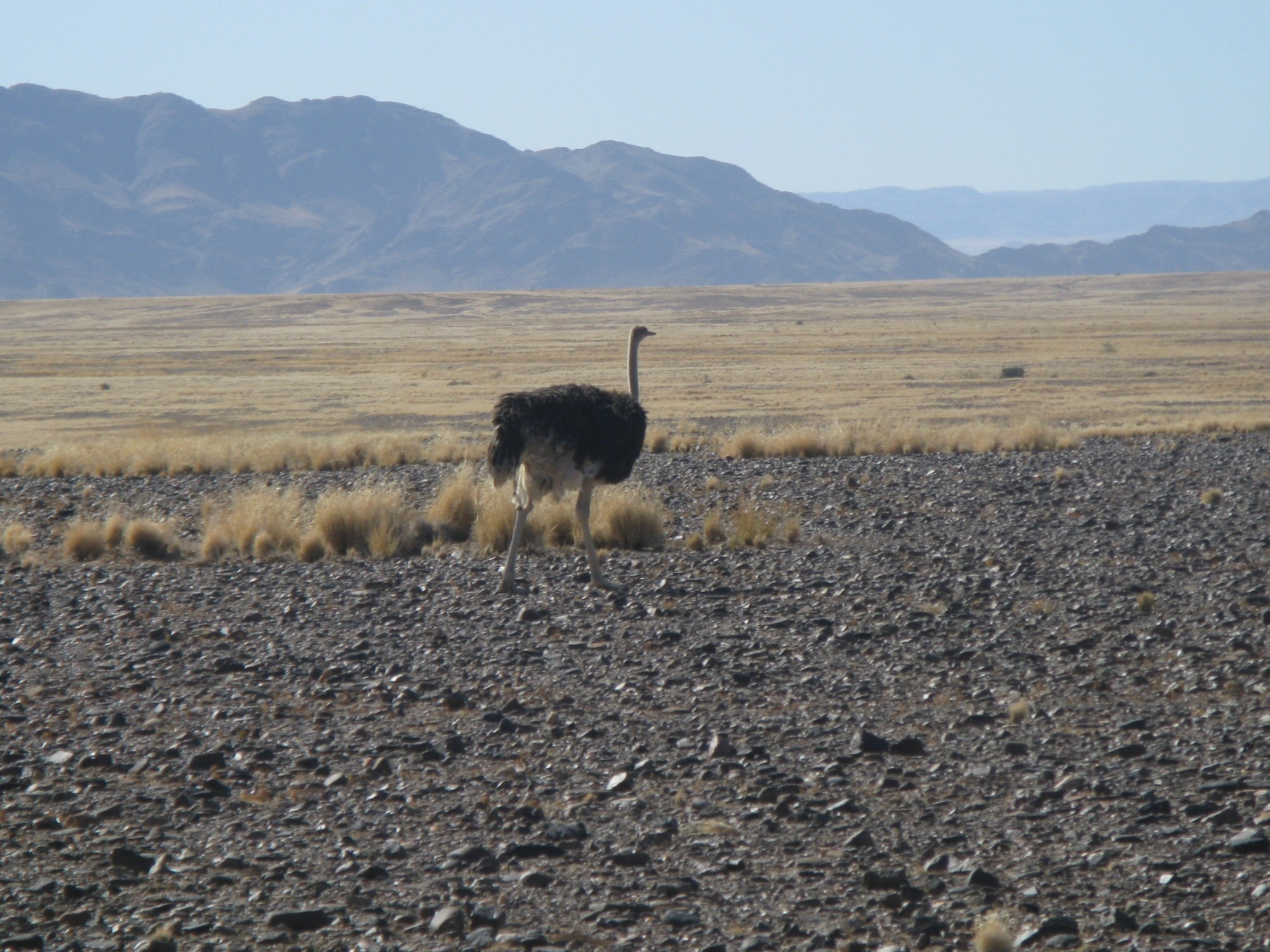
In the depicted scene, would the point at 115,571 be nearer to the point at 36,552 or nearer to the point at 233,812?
the point at 36,552

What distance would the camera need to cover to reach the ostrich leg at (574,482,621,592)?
1121 cm

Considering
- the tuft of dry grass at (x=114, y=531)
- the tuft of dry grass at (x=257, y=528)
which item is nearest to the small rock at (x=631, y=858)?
the tuft of dry grass at (x=257, y=528)

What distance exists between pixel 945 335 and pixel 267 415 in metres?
41.6

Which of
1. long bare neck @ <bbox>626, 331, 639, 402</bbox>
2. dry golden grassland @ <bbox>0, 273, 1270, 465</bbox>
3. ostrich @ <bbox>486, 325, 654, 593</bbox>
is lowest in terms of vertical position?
dry golden grassland @ <bbox>0, 273, 1270, 465</bbox>

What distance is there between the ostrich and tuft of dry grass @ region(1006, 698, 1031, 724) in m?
4.40

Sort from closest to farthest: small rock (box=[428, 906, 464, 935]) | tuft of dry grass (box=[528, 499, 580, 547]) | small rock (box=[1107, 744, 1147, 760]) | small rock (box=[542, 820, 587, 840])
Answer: small rock (box=[428, 906, 464, 935]) → small rock (box=[542, 820, 587, 840]) → small rock (box=[1107, 744, 1147, 760]) → tuft of dry grass (box=[528, 499, 580, 547])

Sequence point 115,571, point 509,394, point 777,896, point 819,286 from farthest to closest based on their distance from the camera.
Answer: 1. point 819,286
2. point 115,571
3. point 509,394
4. point 777,896

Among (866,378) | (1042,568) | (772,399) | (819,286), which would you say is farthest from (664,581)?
(819,286)

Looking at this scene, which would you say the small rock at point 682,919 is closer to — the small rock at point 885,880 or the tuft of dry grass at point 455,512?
the small rock at point 885,880

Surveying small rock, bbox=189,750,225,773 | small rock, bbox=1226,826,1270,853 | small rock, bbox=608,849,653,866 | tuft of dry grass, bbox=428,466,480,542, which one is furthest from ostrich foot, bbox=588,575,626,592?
small rock, bbox=1226,826,1270,853

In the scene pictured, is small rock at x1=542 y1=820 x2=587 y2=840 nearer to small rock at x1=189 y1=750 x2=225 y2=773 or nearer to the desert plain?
the desert plain

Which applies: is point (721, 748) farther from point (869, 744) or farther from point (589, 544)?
point (589, 544)

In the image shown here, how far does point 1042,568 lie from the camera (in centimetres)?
1150

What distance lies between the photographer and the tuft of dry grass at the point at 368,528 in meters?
13.6
